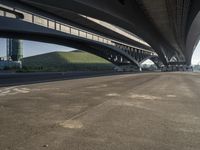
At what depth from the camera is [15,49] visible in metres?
102

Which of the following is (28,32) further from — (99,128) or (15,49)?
(15,49)

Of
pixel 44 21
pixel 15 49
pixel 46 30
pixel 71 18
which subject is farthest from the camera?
pixel 15 49

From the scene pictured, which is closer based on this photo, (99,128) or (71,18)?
(99,128)

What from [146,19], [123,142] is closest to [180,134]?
[123,142]

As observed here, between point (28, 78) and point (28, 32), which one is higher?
point (28, 32)

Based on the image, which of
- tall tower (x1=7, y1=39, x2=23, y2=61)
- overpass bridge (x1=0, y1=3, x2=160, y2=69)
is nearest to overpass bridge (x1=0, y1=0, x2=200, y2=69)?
overpass bridge (x1=0, y1=3, x2=160, y2=69)

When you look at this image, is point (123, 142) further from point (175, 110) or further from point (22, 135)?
point (175, 110)

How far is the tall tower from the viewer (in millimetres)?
101688

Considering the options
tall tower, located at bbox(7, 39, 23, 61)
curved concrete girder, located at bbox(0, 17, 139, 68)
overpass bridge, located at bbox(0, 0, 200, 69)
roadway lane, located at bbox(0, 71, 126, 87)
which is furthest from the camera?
tall tower, located at bbox(7, 39, 23, 61)

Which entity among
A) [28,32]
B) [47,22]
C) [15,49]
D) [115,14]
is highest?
[15,49]

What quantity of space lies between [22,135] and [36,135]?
1.04ft

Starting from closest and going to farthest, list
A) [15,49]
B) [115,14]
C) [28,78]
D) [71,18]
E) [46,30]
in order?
Result: 1. [115,14]
2. [28,78]
3. [46,30]
4. [71,18]
5. [15,49]

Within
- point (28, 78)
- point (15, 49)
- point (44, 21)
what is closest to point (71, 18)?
point (44, 21)

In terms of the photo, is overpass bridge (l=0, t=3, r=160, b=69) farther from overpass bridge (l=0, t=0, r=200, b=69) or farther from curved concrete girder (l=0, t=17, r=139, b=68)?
overpass bridge (l=0, t=0, r=200, b=69)
